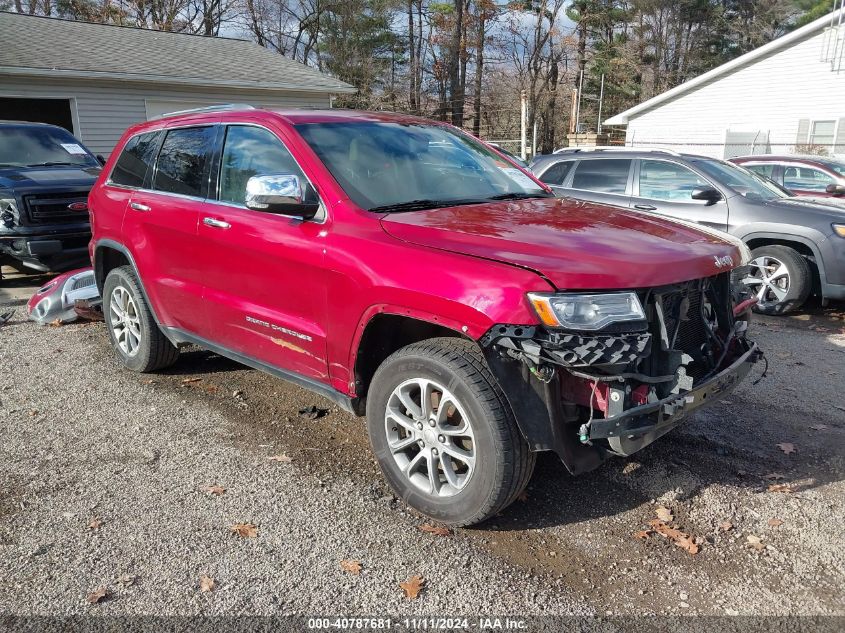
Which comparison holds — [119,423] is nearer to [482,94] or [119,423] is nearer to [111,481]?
[111,481]

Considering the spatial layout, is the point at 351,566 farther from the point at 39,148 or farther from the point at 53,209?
the point at 39,148

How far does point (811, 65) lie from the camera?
869 inches

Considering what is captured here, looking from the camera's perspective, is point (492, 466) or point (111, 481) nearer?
point (492, 466)

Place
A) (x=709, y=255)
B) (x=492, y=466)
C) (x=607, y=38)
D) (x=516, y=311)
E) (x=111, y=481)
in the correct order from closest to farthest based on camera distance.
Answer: (x=516, y=311)
(x=492, y=466)
(x=709, y=255)
(x=111, y=481)
(x=607, y=38)

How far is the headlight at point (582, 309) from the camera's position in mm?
2773

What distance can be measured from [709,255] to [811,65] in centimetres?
2326

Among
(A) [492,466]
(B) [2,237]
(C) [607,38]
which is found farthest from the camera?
(C) [607,38]

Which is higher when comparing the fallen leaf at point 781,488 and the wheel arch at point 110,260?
the wheel arch at point 110,260

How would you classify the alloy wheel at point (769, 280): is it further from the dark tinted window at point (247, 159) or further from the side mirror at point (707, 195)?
the dark tinted window at point (247, 159)

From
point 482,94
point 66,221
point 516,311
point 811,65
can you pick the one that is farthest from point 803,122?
point 516,311

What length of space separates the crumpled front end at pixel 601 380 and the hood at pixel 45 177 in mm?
7640

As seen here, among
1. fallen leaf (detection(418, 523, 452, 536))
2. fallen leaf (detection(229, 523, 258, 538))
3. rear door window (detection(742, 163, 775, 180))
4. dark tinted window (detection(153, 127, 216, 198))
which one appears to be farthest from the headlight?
rear door window (detection(742, 163, 775, 180))

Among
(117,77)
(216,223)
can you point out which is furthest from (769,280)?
(117,77)

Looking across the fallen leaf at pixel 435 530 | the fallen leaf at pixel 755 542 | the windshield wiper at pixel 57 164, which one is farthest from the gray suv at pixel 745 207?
the windshield wiper at pixel 57 164
